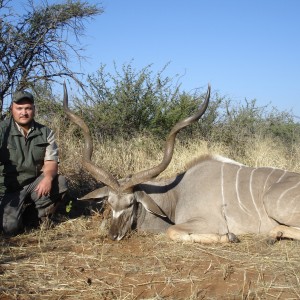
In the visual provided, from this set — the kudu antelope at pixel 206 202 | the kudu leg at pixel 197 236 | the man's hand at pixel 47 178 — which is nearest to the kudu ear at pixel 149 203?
the kudu antelope at pixel 206 202

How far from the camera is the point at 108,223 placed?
334 cm

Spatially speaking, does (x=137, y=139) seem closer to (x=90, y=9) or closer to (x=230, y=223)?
(x=90, y=9)

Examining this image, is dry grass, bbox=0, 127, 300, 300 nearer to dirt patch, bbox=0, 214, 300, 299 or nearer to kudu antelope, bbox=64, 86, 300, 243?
dirt patch, bbox=0, 214, 300, 299

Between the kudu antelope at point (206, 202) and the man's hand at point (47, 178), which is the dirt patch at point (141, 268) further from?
the man's hand at point (47, 178)

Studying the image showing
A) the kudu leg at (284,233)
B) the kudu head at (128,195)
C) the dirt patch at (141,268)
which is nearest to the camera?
the dirt patch at (141,268)

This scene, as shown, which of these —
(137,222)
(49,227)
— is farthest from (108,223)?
(49,227)

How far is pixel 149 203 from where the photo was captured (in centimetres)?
331

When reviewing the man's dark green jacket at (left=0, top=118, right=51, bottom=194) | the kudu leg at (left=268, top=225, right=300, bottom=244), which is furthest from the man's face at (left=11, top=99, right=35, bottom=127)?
the kudu leg at (left=268, top=225, right=300, bottom=244)

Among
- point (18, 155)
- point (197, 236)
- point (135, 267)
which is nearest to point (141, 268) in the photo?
point (135, 267)

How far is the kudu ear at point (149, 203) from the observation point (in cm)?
330

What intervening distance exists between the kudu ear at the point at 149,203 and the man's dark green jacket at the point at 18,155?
0.87 m

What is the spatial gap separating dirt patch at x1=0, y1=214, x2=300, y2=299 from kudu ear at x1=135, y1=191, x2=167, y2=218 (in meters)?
0.18

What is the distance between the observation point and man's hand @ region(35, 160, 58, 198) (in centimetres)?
337

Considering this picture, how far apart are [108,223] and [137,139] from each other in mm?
3304
